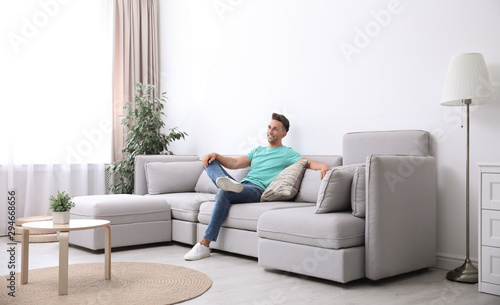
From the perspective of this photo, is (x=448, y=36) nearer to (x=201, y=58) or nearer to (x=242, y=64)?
(x=242, y=64)

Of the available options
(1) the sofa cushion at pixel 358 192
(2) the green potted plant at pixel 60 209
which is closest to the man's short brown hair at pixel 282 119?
(1) the sofa cushion at pixel 358 192

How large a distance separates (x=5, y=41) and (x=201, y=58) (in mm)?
2018

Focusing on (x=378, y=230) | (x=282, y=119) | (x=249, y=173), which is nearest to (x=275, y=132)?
(x=282, y=119)

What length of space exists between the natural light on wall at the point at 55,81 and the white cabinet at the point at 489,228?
14.0ft

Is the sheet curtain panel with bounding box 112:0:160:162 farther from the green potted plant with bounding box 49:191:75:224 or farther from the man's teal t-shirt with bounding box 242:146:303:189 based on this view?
the green potted plant with bounding box 49:191:75:224

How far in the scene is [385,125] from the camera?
3807mm

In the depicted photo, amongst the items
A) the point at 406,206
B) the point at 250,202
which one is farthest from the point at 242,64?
the point at 406,206

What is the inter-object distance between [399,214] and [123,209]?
7.23 feet

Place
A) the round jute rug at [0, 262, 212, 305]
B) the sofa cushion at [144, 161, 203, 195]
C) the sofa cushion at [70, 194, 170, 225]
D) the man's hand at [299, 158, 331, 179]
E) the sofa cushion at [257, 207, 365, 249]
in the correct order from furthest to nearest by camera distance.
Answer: the sofa cushion at [144, 161, 203, 195] → the sofa cushion at [70, 194, 170, 225] → the man's hand at [299, 158, 331, 179] → the sofa cushion at [257, 207, 365, 249] → the round jute rug at [0, 262, 212, 305]

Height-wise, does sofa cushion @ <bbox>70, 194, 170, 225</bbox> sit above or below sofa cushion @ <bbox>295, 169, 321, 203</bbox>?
below

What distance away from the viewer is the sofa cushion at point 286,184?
12.6ft

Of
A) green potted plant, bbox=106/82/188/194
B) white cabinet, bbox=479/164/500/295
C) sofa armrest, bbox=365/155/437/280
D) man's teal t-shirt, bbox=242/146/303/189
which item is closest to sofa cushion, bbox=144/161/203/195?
green potted plant, bbox=106/82/188/194

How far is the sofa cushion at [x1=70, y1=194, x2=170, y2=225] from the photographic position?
13.2ft

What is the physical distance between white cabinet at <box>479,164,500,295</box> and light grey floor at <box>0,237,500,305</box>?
0.09m
